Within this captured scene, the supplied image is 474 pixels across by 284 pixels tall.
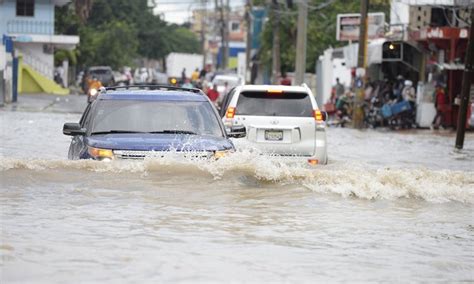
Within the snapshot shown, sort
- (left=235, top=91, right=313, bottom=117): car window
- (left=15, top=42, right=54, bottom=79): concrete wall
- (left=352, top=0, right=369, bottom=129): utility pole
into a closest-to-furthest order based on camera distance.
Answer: (left=235, top=91, right=313, bottom=117): car window
(left=352, top=0, right=369, bottom=129): utility pole
(left=15, top=42, right=54, bottom=79): concrete wall

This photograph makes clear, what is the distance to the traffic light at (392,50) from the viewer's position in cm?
3759

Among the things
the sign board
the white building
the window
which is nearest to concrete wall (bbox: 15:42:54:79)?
the white building

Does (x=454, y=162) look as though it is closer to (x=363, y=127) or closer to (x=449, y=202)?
(x=449, y=202)

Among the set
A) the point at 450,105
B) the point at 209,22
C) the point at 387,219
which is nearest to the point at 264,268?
the point at 387,219

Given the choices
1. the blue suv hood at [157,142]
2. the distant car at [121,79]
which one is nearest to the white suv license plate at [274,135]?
the blue suv hood at [157,142]

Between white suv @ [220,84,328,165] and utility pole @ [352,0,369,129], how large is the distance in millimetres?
18496

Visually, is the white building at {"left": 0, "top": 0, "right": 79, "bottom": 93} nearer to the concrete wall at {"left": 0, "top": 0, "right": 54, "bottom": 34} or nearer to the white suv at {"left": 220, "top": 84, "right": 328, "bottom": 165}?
the concrete wall at {"left": 0, "top": 0, "right": 54, "bottom": 34}

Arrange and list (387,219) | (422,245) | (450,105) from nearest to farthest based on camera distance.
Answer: (422,245) → (387,219) → (450,105)

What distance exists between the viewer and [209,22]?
154 metres

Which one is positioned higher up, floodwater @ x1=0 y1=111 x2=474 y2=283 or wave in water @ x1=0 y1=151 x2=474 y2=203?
wave in water @ x1=0 y1=151 x2=474 y2=203

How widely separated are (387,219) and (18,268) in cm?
454

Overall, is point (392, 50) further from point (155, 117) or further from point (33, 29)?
point (33, 29)

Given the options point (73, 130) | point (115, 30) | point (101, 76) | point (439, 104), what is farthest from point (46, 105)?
point (115, 30)

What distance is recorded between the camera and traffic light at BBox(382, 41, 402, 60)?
123 ft
